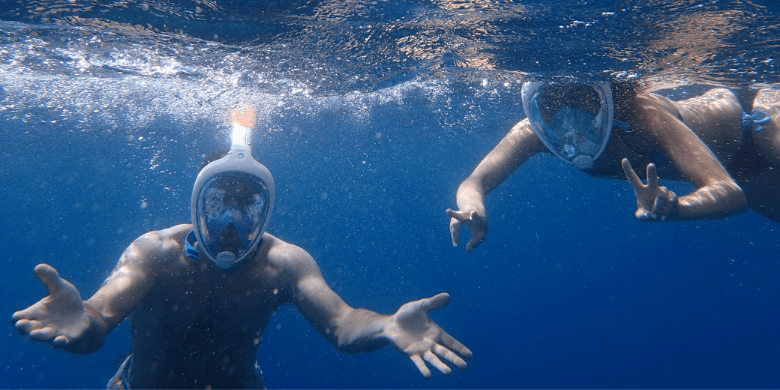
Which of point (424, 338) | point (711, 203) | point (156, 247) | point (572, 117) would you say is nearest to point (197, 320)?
point (156, 247)

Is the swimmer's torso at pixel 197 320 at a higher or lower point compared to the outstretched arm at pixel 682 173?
lower

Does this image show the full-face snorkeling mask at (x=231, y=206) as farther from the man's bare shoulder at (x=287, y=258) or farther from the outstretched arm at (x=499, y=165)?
the outstretched arm at (x=499, y=165)

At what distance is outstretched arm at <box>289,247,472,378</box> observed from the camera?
2902 mm

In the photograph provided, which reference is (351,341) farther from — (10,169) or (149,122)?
(10,169)

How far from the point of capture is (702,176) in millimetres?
3203

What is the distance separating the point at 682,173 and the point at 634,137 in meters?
0.73

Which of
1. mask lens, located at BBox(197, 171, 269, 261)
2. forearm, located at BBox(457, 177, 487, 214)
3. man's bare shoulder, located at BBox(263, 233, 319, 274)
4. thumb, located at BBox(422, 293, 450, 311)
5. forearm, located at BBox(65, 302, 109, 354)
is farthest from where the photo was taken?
man's bare shoulder, located at BBox(263, 233, 319, 274)

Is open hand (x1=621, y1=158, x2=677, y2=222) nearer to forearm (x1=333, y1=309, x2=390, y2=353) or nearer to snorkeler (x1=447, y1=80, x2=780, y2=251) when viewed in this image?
snorkeler (x1=447, y1=80, x2=780, y2=251)

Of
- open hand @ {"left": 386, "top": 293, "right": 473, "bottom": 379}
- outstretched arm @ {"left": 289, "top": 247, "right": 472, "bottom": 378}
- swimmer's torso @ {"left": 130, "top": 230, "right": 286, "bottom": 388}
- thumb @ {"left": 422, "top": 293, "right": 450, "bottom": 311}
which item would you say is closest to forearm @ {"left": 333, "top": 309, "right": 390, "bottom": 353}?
outstretched arm @ {"left": 289, "top": 247, "right": 472, "bottom": 378}

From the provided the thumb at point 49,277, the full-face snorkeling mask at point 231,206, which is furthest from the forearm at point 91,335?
the full-face snorkeling mask at point 231,206

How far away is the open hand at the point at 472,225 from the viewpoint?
3750mm

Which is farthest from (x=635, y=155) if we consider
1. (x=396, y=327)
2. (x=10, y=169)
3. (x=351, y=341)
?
(x=10, y=169)

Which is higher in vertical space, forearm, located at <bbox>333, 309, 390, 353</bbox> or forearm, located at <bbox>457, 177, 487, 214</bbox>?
forearm, located at <bbox>457, 177, 487, 214</bbox>

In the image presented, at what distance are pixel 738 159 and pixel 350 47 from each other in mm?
6639
